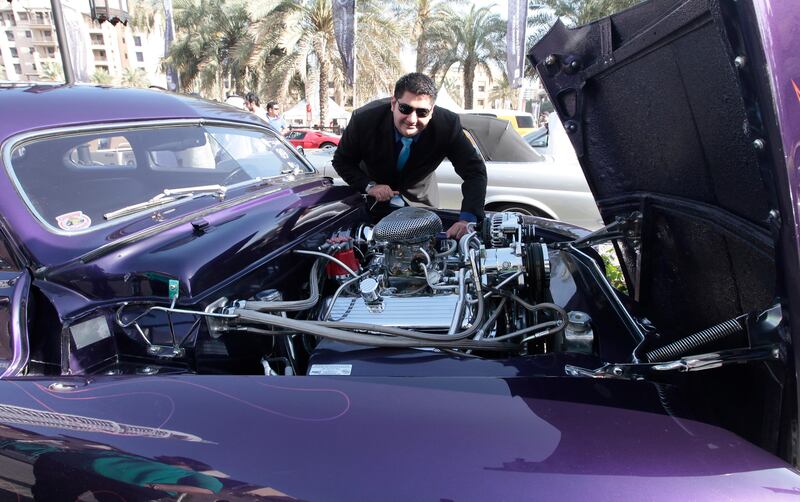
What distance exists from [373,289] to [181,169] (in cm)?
143

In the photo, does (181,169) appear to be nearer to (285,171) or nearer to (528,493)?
(285,171)

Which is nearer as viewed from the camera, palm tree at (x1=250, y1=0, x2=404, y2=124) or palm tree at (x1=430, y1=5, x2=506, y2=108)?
palm tree at (x1=250, y1=0, x2=404, y2=124)

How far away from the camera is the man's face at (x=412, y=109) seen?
270 centimetres

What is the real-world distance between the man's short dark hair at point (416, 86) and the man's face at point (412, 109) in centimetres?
2

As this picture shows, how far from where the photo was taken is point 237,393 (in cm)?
119

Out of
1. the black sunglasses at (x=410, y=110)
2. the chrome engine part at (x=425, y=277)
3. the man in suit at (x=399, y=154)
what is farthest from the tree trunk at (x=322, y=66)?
the chrome engine part at (x=425, y=277)

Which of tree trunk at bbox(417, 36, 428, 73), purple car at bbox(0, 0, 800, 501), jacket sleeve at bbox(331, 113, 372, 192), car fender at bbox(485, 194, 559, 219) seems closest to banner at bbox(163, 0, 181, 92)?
tree trunk at bbox(417, 36, 428, 73)

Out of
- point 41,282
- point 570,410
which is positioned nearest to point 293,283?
point 41,282

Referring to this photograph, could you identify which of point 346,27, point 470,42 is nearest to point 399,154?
point 346,27

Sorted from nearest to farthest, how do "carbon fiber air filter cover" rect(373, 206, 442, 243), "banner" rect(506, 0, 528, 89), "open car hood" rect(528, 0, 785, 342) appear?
"open car hood" rect(528, 0, 785, 342) → "carbon fiber air filter cover" rect(373, 206, 442, 243) → "banner" rect(506, 0, 528, 89)

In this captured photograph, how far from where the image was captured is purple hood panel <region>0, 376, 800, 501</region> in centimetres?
93

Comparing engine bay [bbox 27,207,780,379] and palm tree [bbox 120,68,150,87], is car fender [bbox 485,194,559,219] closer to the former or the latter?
engine bay [bbox 27,207,780,379]

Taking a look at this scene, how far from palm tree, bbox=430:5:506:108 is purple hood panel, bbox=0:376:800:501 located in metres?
18.2

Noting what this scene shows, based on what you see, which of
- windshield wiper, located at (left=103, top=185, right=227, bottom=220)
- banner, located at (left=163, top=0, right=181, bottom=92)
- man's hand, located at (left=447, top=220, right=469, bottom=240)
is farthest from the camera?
banner, located at (left=163, top=0, right=181, bottom=92)
